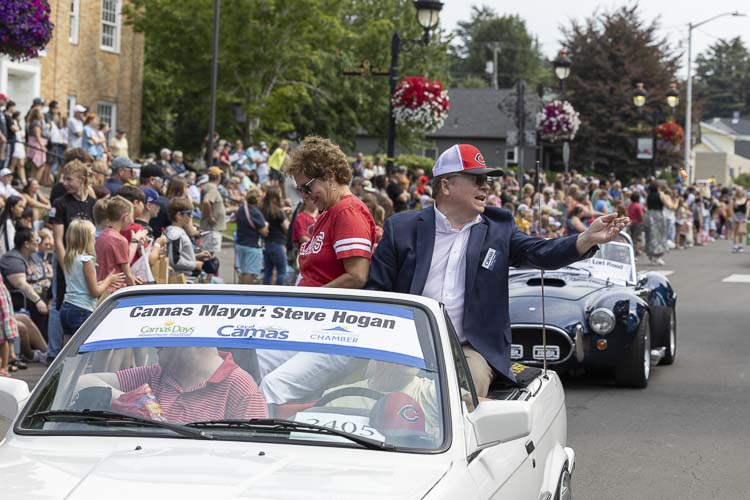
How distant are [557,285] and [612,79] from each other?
4834cm

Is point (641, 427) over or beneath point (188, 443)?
beneath

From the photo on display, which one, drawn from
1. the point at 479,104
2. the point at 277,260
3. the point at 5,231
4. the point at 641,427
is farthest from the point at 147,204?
the point at 479,104

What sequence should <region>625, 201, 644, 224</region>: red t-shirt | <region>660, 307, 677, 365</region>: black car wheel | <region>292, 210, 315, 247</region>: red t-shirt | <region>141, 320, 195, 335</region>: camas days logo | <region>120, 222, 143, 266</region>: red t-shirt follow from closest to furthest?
1. <region>141, 320, 195, 335</region>: camas days logo
2. <region>120, 222, 143, 266</region>: red t-shirt
3. <region>660, 307, 677, 365</region>: black car wheel
4. <region>292, 210, 315, 247</region>: red t-shirt
5. <region>625, 201, 644, 224</region>: red t-shirt

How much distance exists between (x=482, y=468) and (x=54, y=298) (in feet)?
25.6

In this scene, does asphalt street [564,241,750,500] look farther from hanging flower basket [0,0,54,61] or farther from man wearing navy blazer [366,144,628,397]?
hanging flower basket [0,0,54,61]

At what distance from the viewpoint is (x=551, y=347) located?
10320 millimetres

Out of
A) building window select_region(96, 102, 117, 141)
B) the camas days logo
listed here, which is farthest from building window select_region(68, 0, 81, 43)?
the camas days logo

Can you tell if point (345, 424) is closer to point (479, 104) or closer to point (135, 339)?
point (135, 339)

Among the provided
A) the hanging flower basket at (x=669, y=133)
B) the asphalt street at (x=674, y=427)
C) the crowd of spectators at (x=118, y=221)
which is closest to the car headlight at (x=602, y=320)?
the asphalt street at (x=674, y=427)

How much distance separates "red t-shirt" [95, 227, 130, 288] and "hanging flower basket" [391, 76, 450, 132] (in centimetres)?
1191

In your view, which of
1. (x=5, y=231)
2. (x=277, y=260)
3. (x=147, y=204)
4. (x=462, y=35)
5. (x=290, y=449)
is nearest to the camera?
(x=290, y=449)

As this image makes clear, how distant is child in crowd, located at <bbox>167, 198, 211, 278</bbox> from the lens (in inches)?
499

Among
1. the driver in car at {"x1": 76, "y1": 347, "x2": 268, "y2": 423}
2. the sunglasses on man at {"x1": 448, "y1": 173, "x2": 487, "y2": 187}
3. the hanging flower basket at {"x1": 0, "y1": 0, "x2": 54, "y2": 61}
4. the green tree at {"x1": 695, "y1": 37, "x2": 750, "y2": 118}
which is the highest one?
the green tree at {"x1": 695, "y1": 37, "x2": 750, "y2": 118}

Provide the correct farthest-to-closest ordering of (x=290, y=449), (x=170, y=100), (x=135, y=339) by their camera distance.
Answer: (x=170, y=100), (x=135, y=339), (x=290, y=449)
